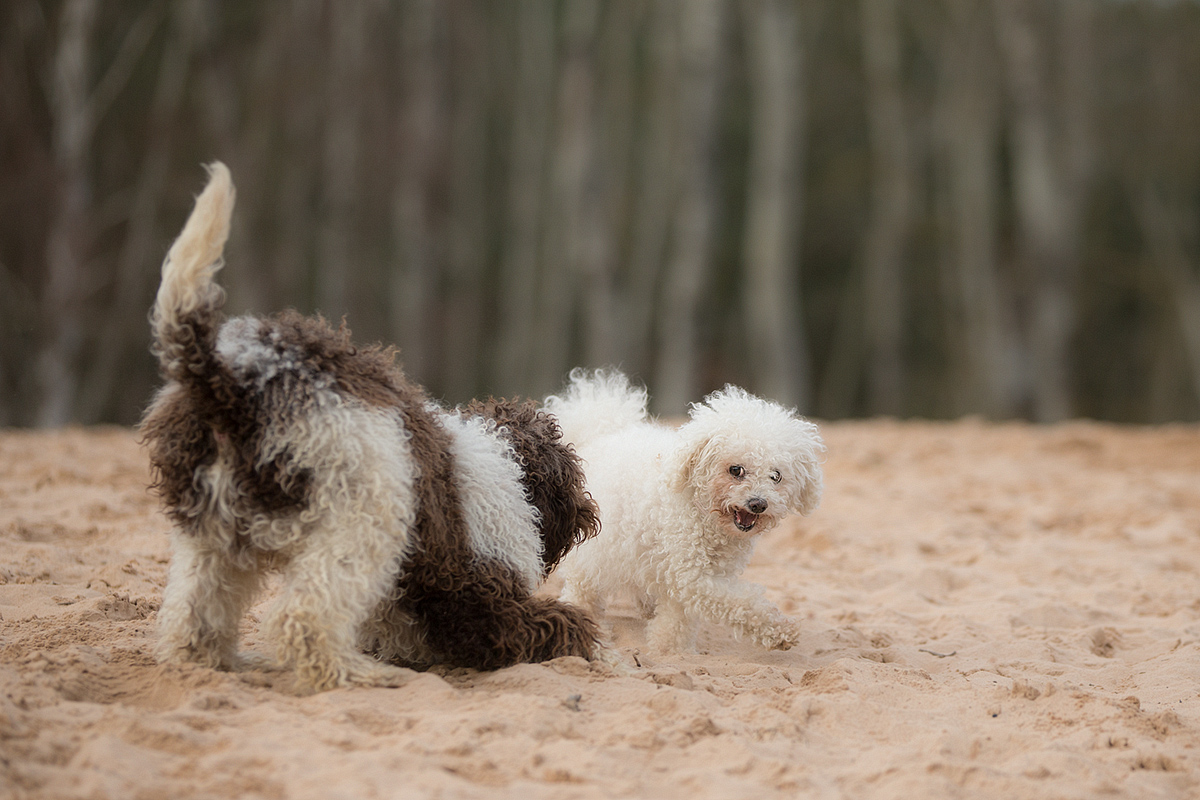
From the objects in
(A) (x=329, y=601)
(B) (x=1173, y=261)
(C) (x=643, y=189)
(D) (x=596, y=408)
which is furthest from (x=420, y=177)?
(B) (x=1173, y=261)

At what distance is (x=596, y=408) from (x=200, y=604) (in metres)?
2.45

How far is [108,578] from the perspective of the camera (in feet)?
17.4

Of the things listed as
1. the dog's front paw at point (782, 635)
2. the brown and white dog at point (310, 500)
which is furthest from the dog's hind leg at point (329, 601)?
the dog's front paw at point (782, 635)

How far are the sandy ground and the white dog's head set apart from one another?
27.0 inches

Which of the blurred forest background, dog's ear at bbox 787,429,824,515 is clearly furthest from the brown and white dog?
the blurred forest background

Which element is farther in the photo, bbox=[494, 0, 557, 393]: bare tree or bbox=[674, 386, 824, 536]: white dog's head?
bbox=[494, 0, 557, 393]: bare tree

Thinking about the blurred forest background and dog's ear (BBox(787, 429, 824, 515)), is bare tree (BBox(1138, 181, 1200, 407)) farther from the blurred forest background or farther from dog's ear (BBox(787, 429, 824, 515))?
dog's ear (BBox(787, 429, 824, 515))

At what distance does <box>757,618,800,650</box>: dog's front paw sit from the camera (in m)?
4.87

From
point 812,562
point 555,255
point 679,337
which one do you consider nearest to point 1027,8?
point 679,337

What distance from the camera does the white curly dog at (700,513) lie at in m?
4.91

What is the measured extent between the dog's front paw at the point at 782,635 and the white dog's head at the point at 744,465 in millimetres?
434

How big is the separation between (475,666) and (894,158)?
22.8 m

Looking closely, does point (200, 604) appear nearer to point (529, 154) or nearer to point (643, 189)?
point (529, 154)

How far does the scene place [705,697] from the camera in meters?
4.02
